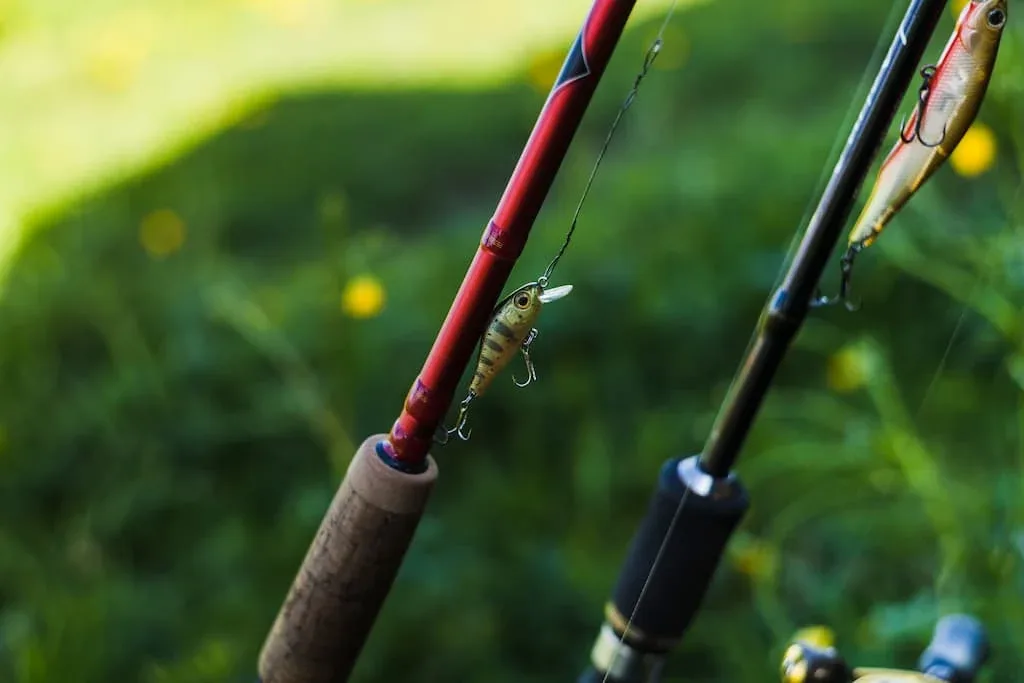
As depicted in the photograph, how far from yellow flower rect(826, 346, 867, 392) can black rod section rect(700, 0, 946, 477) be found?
0.48m

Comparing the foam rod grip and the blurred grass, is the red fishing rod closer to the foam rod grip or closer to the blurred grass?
the foam rod grip

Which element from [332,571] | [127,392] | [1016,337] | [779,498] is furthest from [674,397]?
[332,571]

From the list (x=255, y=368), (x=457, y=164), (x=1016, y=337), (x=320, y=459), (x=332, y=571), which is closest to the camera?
(x=332, y=571)

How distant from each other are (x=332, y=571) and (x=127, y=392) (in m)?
1.04

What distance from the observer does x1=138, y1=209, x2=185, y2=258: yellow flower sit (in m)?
1.86

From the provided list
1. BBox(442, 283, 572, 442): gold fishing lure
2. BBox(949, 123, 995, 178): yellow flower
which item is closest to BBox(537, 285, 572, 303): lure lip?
BBox(442, 283, 572, 442): gold fishing lure

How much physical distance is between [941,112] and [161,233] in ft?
5.21

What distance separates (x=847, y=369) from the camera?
121cm

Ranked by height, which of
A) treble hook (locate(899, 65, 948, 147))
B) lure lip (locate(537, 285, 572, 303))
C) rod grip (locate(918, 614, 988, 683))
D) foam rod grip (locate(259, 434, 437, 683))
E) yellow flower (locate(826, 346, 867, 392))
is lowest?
yellow flower (locate(826, 346, 867, 392))

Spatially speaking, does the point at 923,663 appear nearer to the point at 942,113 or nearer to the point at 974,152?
the point at 942,113

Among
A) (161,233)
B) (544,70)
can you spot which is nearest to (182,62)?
(161,233)

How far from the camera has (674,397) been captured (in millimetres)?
1494

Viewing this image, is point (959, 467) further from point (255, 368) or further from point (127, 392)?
point (127, 392)

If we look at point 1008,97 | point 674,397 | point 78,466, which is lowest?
point 78,466
